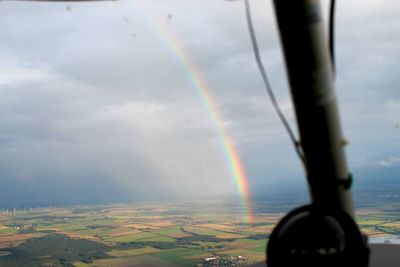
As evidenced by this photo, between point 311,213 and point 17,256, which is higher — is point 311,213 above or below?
above

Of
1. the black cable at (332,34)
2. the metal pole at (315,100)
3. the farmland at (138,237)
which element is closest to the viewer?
the metal pole at (315,100)

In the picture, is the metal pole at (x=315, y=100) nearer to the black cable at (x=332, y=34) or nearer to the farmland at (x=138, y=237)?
the black cable at (x=332, y=34)

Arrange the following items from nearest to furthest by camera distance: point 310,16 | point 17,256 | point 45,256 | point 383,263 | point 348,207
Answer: point 310,16 < point 348,207 < point 383,263 < point 17,256 < point 45,256

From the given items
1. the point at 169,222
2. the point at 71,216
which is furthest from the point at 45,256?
the point at 71,216

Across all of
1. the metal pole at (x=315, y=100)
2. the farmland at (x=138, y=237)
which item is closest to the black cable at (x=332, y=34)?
the metal pole at (x=315, y=100)

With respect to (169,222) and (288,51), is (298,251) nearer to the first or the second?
(288,51)

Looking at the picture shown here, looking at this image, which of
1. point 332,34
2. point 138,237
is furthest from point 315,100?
point 138,237

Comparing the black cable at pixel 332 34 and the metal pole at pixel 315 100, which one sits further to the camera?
the black cable at pixel 332 34
